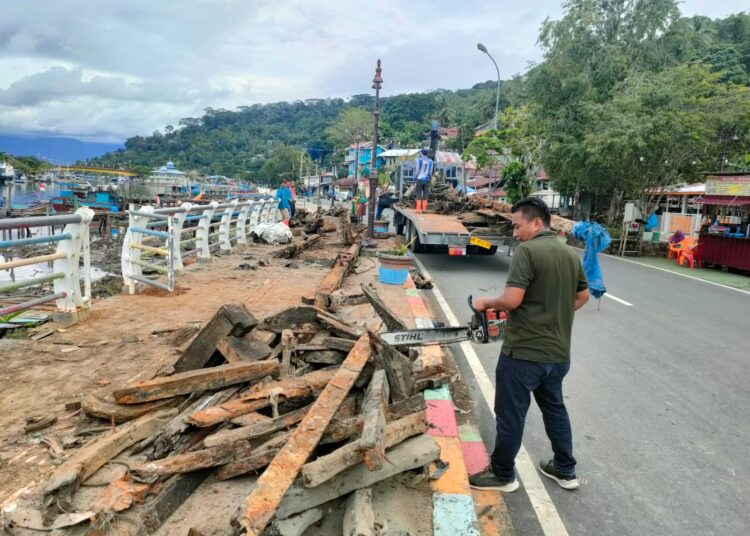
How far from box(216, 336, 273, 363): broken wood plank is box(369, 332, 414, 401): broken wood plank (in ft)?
3.12

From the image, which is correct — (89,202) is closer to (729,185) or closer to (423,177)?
(423,177)

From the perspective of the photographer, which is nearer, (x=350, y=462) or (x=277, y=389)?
(x=350, y=462)

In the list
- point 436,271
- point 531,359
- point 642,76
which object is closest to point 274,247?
point 436,271

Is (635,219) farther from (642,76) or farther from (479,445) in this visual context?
(479,445)

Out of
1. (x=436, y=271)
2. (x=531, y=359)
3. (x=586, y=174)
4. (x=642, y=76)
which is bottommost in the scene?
(x=436, y=271)

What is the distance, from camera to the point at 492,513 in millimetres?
3031

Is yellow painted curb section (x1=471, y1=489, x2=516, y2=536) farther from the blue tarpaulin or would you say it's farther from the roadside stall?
the roadside stall

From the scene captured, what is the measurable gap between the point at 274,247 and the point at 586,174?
1531 cm

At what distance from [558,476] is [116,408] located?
117 inches

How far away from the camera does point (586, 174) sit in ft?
72.8

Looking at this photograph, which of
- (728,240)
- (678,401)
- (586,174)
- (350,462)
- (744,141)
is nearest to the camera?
(350,462)

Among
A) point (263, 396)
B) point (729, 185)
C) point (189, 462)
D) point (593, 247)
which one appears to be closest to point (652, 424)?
point (263, 396)

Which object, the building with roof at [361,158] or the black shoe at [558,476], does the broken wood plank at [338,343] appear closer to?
the black shoe at [558,476]

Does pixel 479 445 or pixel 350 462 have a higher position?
pixel 350 462
